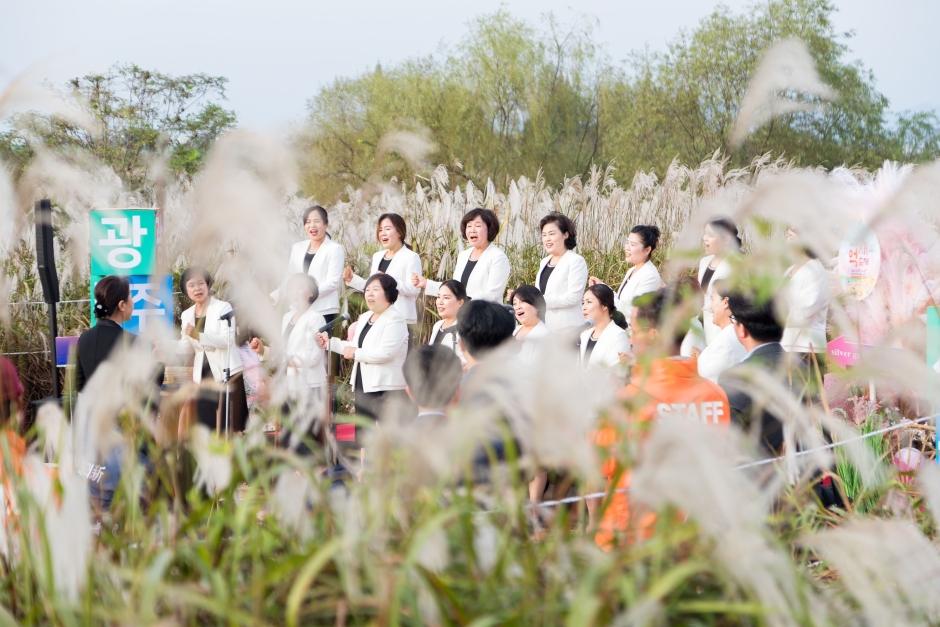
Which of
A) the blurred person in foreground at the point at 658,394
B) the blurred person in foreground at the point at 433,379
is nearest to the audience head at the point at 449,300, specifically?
the blurred person in foreground at the point at 433,379

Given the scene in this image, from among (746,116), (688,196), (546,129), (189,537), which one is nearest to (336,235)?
(688,196)

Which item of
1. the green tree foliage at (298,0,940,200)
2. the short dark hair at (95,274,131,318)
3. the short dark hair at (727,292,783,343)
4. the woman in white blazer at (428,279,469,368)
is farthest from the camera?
the green tree foliage at (298,0,940,200)

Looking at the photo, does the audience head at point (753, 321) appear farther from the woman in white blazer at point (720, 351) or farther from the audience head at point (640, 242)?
the audience head at point (640, 242)

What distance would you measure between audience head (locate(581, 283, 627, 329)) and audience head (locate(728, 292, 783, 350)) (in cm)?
156

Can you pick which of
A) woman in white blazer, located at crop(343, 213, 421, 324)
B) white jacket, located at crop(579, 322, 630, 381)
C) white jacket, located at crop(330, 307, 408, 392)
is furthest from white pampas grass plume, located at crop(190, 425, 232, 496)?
woman in white blazer, located at crop(343, 213, 421, 324)

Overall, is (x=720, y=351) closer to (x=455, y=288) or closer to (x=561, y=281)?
(x=455, y=288)

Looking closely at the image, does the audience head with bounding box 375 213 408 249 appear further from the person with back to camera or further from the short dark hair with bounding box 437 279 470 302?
the short dark hair with bounding box 437 279 470 302

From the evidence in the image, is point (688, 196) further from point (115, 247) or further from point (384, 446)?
point (384, 446)

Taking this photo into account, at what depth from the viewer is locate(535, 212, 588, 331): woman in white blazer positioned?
5.63 metres

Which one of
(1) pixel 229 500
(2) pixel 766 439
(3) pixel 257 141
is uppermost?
(3) pixel 257 141

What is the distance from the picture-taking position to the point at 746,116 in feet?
9.35

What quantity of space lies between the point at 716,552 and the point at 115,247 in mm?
4297

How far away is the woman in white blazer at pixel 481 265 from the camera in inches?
228

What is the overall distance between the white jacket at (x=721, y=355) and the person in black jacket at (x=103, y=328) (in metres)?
2.42
